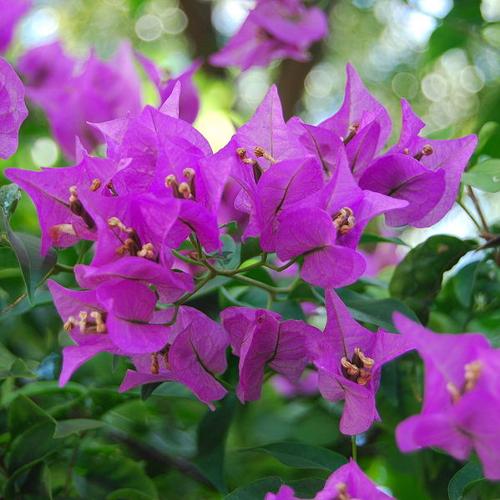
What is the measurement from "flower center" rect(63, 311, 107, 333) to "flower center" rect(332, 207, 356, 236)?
0.49 ft

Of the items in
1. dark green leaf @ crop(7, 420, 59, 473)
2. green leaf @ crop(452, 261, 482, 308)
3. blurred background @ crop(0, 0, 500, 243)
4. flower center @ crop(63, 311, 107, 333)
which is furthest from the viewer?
blurred background @ crop(0, 0, 500, 243)

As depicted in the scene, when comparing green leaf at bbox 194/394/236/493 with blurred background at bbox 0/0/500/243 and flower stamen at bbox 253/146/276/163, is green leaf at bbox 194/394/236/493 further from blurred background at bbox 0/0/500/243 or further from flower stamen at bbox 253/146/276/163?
blurred background at bbox 0/0/500/243

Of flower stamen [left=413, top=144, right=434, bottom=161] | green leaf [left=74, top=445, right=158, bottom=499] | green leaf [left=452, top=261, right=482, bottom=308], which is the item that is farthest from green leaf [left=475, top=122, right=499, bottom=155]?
green leaf [left=74, top=445, right=158, bottom=499]

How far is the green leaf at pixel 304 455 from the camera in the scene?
534mm

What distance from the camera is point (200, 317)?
50 cm

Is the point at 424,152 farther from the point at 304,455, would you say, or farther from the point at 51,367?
the point at 51,367

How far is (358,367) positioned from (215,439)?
243 millimetres

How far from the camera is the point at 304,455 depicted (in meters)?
0.55

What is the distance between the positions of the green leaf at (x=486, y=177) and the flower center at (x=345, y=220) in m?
0.16

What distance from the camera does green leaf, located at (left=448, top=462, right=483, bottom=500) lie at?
0.47m

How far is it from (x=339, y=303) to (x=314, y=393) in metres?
0.60

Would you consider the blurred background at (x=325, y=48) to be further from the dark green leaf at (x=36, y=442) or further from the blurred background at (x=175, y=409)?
the dark green leaf at (x=36, y=442)

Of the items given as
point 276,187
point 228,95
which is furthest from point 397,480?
point 228,95

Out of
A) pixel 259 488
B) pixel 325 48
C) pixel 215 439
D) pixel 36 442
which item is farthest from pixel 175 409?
pixel 325 48
